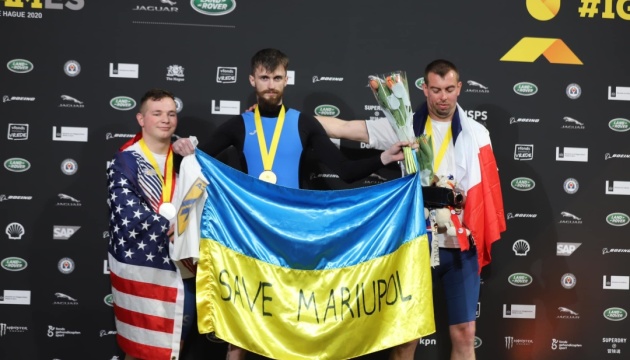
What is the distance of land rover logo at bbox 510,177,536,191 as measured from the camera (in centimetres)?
528

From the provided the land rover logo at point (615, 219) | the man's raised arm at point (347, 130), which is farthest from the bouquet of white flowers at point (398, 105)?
the land rover logo at point (615, 219)

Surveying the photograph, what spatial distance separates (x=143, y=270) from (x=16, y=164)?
149 centimetres

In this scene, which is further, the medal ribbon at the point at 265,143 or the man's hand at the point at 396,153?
the medal ribbon at the point at 265,143

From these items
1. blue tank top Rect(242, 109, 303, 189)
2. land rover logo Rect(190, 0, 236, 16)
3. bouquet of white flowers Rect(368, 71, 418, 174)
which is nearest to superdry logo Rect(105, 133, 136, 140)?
land rover logo Rect(190, 0, 236, 16)

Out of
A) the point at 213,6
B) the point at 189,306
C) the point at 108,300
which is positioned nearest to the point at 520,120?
the point at 213,6

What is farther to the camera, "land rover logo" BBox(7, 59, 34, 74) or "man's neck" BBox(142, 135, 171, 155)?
"land rover logo" BBox(7, 59, 34, 74)

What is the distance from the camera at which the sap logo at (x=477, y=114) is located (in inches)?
206

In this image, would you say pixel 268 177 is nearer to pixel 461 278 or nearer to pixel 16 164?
pixel 461 278

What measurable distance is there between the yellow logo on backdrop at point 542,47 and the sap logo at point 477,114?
1.32 ft

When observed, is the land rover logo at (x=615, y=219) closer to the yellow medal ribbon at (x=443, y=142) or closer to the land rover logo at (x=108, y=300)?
the yellow medal ribbon at (x=443, y=142)

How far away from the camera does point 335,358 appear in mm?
4094

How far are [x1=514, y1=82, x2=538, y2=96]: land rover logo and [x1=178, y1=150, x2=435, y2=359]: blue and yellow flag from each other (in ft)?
4.97

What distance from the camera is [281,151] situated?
441cm

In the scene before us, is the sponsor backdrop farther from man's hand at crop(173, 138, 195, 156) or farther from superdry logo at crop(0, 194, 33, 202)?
man's hand at crop(173, 138, 195, 156)
